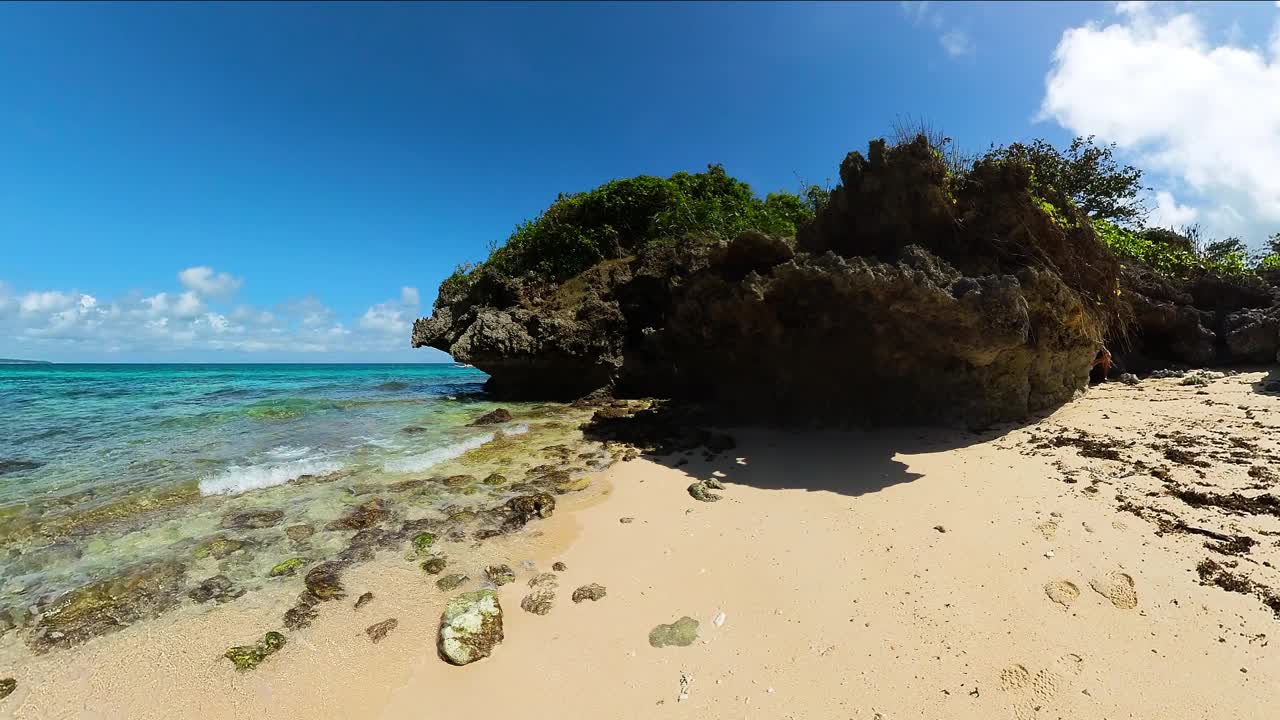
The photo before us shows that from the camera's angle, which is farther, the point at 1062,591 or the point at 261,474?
the point at 261,474

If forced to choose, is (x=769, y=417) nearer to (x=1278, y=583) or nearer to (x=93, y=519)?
(x=1278, y=583)

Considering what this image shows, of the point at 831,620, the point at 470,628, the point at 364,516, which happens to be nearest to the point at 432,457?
the point at 364,516

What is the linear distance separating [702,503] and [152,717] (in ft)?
15.6

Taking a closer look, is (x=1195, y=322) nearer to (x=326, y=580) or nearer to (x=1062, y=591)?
(x=1062, y=591)

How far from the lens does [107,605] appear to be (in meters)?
3.94

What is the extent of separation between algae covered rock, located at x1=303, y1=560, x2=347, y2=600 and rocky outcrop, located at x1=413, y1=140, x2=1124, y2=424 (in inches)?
277

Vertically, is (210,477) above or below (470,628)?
above

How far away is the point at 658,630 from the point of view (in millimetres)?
3469

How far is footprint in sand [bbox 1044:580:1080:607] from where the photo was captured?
337cm

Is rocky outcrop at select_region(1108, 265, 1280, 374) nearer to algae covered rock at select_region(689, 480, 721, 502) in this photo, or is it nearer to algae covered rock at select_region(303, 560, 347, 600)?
algae covered rock at select_region(689, 480, 721, 502)

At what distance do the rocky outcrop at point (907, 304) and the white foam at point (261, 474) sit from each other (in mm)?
7348

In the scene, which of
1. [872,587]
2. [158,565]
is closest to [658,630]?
[872,587]

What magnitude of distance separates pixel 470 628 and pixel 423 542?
72.5 inches

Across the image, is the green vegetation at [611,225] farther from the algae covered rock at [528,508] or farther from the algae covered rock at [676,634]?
the algae covered rock at [676,634]
